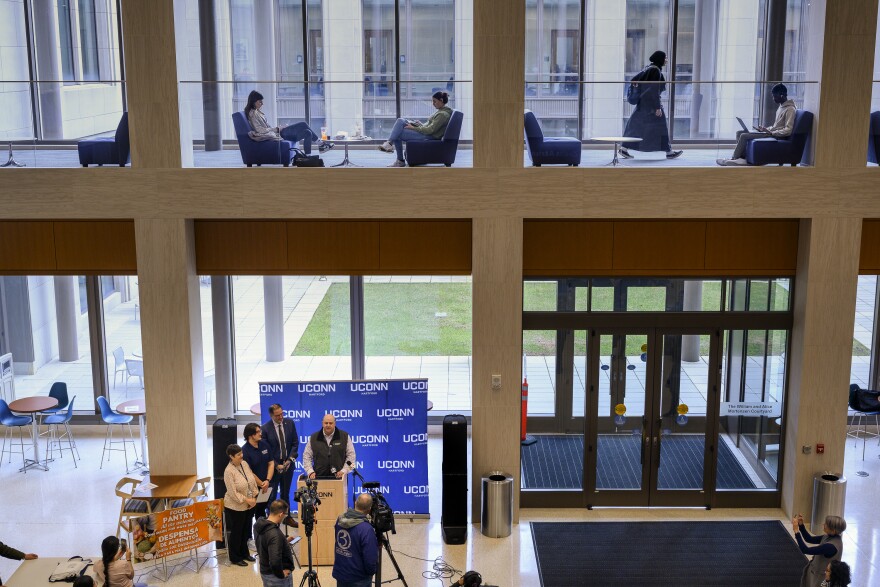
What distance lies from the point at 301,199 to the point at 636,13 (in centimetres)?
555

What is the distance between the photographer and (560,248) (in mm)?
10898

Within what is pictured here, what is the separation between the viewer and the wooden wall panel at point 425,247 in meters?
10.9

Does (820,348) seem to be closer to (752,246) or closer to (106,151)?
(752,246)

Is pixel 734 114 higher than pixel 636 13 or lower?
lower

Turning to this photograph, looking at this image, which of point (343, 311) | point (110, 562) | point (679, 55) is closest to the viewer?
point (110, 562)

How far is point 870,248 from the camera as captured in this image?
10820mm

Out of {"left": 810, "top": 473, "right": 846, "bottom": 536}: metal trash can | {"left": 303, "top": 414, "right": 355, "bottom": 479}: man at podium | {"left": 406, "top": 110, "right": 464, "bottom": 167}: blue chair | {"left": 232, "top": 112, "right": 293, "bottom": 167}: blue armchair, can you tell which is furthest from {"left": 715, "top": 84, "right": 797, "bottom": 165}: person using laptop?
{"left": 303, "top": 414, "right": 355, "bottom": 479}: man at podium

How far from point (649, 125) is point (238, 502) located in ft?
21.0

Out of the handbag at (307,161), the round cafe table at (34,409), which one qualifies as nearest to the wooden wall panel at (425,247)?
the handbag at (307,161)

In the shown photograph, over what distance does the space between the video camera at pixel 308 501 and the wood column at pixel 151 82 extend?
4.11 metres

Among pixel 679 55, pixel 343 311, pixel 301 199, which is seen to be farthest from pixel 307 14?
pixel 679 55

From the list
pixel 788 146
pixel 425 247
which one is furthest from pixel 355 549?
pixel 788 146

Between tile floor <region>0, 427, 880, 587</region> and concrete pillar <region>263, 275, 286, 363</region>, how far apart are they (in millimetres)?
2737

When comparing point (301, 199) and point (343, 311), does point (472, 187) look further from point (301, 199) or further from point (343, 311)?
point (343, 311)
